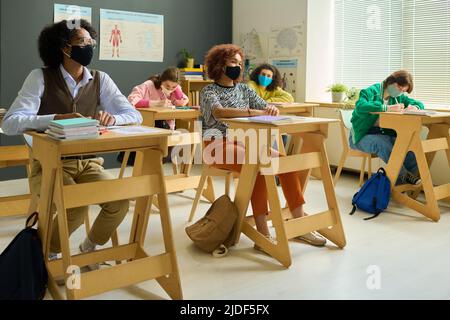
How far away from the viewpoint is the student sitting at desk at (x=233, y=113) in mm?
→ 2828

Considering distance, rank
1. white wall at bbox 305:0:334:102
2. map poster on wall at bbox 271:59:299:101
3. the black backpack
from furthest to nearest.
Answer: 1. map poster on wall at bbox 271:59:299:101
2. white wall at bbox 305:0:334:102
3. the black backpack

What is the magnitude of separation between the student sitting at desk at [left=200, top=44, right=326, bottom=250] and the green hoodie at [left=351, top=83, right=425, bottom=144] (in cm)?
107

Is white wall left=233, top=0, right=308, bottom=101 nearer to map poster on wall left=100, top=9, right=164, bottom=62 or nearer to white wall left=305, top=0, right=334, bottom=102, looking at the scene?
white wall left=305, top=0, right=334, bottom=102

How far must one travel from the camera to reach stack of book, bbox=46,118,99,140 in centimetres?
186

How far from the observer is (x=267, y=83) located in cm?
453

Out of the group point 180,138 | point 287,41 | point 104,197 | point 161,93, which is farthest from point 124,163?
point 287,41

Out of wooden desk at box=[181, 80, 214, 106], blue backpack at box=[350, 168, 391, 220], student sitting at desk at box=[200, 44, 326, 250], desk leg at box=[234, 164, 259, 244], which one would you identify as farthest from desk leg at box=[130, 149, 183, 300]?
wooden desk at box=[181, 80, 214, 106]

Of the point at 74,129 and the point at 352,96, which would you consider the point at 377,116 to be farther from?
the point at 74,129

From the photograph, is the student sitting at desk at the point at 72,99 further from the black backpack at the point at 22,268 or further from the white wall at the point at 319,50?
the white wall at the point at 319,50

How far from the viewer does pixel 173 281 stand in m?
2.14

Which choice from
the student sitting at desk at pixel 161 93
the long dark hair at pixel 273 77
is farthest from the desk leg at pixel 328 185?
the long dark hair at pixel 273 77

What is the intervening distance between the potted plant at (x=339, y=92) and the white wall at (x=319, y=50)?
0.31m
